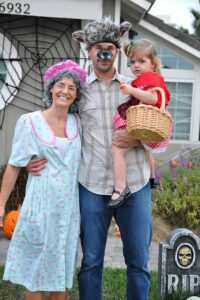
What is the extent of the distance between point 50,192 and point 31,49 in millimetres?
4077

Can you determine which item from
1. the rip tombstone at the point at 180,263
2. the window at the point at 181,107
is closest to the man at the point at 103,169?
the rip tombstone at the point at 180,263

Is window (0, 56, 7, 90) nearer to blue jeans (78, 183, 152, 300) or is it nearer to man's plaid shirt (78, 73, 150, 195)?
man's plaid shirt (78, 73, 150, 195)

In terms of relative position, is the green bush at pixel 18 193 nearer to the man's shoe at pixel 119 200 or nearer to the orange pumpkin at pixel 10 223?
the orange pumpkin at pixel 10 223

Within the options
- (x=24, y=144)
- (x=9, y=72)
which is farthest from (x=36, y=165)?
(x=9, y=72)

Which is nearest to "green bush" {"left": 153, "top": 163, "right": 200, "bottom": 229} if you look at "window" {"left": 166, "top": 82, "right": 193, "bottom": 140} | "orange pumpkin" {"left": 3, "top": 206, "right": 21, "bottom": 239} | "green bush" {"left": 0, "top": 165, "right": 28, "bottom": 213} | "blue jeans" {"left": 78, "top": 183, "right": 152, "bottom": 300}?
"window" {"left": 166, "top": 82, "right": 193, "bottom": 140}

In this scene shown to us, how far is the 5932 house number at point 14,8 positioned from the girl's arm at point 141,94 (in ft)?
12.3

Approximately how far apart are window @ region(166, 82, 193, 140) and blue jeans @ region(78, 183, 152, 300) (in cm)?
465

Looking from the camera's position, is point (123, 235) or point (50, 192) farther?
point (123, 235)

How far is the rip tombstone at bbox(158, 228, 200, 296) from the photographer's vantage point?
3693 mm

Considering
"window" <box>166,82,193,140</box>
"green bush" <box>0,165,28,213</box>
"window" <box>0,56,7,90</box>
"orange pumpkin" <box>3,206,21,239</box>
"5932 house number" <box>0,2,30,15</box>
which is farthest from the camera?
"window" <box>166,82,193,140</box>

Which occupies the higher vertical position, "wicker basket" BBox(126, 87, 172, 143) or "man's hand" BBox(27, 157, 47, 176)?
"wicker basket" BBox(126, 87, 172, 143)

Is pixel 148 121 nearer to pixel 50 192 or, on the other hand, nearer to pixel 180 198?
pixel 50 192

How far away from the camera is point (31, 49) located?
6613 millimetres

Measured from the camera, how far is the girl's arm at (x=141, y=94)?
2777mm
